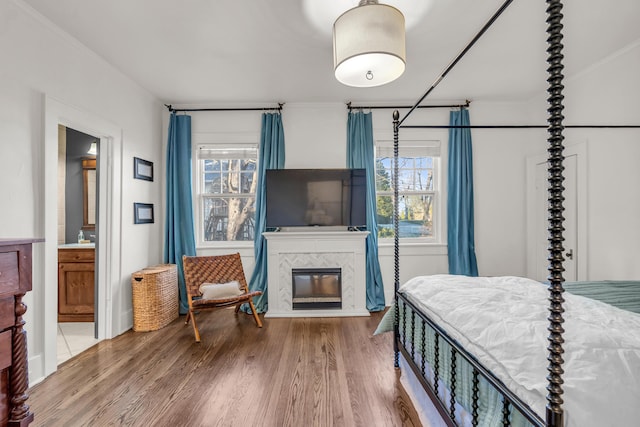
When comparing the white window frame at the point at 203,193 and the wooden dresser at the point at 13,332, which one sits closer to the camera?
the wooden dresser at the point at 13,332

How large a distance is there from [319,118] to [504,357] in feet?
11.6

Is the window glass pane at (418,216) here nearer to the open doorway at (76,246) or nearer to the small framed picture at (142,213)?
the small framed picture at (142,213)

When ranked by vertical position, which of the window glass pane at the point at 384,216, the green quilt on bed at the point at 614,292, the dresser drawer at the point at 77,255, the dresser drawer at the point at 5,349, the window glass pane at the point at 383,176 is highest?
the window glass pane at the point at 383,176

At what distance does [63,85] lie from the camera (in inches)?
101

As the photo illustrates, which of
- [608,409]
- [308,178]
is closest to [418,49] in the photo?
[308,178]

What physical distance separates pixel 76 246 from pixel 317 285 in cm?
268

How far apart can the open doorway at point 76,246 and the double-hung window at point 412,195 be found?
10.5ft

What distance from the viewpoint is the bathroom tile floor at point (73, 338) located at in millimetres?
2756

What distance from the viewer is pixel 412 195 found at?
167 inches

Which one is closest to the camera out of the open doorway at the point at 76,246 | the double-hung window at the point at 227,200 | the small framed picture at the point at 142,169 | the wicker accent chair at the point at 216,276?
the open doorway at the point at 76,246

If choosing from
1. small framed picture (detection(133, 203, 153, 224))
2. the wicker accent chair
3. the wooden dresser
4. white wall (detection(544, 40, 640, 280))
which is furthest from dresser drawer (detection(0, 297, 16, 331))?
white wall (detection(544, 40, 640, 280))

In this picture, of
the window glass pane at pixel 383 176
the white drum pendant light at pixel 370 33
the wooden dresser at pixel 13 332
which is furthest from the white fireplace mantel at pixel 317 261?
the wooden dresser at pixel 13 332

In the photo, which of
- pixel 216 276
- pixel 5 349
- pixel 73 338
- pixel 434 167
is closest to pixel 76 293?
pixel 73 338

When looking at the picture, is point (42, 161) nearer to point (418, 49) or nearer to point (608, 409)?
point (418, 49)
